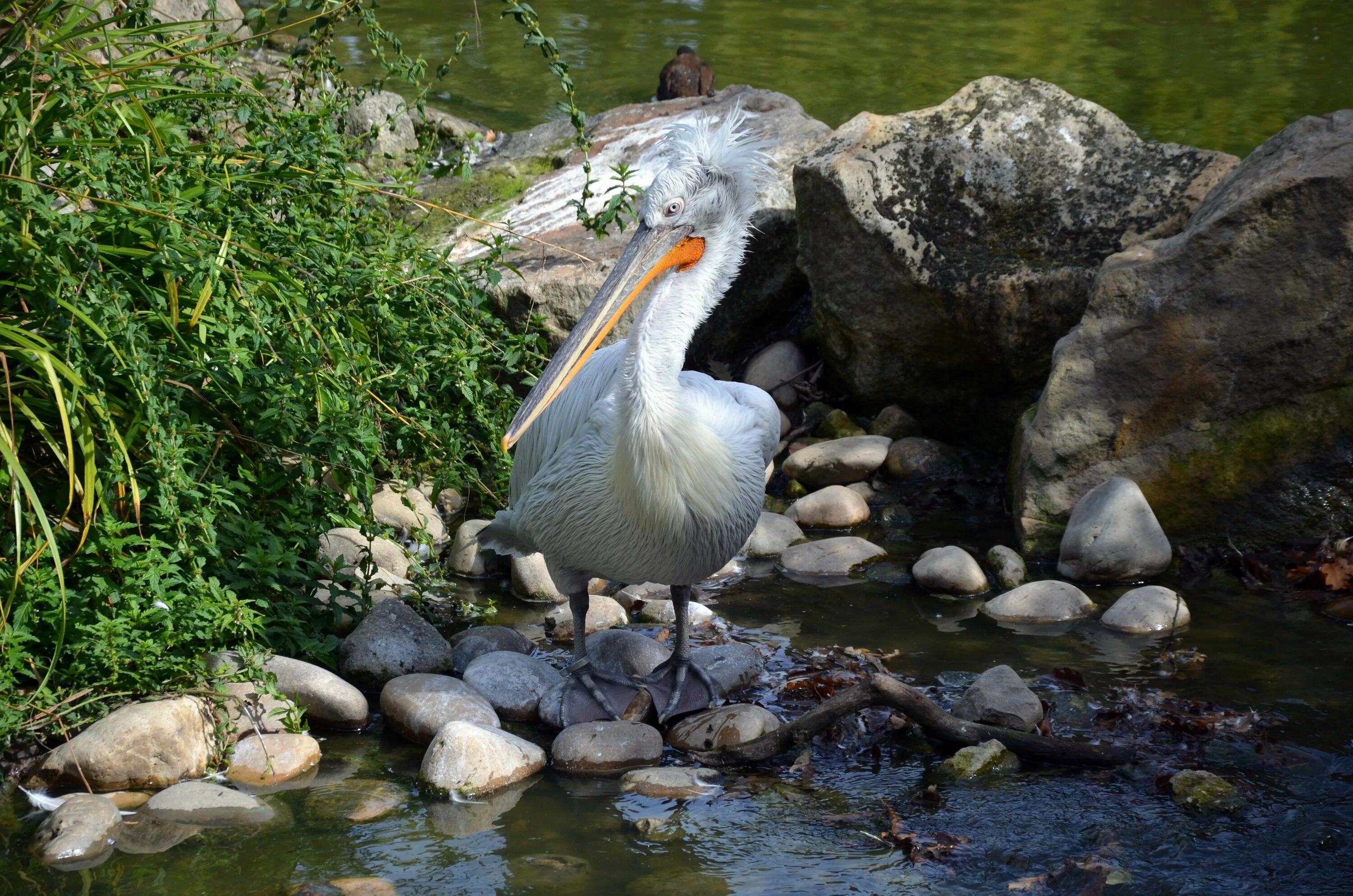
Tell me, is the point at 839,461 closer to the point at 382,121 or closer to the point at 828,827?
the point at 828,827

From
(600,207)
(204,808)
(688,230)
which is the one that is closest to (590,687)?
(204,808)

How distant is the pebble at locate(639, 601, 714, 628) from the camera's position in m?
4.79

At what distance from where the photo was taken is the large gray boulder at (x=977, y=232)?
18.7 ft

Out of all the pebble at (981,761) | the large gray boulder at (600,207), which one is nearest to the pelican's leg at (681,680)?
the pebble at (981,761)

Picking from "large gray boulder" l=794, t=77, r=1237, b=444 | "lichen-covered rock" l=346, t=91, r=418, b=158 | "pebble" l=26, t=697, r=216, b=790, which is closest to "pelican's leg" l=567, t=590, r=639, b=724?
"pebble" l=26, t=697, r=216, b=790

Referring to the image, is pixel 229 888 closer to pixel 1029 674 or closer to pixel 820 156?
pixel 1029 674

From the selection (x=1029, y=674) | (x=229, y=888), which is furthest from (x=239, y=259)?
(x=1029, y=674)

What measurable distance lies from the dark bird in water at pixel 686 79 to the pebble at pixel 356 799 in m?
6.84

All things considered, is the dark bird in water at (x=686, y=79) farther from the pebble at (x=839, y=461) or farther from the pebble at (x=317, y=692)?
the pebble at (x=317, y=692)

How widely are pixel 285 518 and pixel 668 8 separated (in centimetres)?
1252

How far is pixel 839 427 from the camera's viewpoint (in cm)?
620

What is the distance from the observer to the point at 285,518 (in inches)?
159

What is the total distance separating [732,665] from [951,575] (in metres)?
1.08

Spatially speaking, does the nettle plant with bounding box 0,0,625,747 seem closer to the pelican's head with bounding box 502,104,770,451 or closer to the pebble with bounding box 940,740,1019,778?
the pelican's head with bounding box 502,104,770,451
